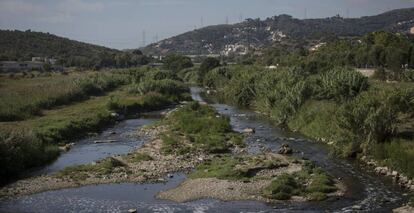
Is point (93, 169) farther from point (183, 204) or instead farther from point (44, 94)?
point (44, 94)

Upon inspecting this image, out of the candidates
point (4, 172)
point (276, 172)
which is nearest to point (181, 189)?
point (276, 172)

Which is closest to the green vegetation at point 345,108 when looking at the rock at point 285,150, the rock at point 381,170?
the rock at point 381,170

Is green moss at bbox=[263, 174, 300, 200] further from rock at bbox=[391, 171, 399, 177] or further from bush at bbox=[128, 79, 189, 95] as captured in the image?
bush at bbox=[128, 79, 189, 95]

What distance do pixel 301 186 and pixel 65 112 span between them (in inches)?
1693

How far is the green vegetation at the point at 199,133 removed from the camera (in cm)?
4938

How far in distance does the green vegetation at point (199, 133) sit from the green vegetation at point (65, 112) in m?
9.85

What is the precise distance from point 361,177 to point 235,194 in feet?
32.4

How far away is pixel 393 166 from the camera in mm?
38156

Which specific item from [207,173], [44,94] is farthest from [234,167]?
[44,94]

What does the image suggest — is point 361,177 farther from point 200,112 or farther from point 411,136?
point 200,112

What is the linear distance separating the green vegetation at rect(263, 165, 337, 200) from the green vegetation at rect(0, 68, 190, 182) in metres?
18.7

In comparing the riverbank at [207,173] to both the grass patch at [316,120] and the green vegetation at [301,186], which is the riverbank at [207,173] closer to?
the green vegetation at [301,186]

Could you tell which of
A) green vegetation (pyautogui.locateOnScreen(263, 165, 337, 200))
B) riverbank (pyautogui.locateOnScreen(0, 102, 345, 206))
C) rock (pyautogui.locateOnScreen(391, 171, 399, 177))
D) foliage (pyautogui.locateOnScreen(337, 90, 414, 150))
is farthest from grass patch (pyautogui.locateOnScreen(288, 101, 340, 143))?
green vegetation (pyautogui.locateOnScreen(263, 165, 337, 200))

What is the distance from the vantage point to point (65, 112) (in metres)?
69.6
